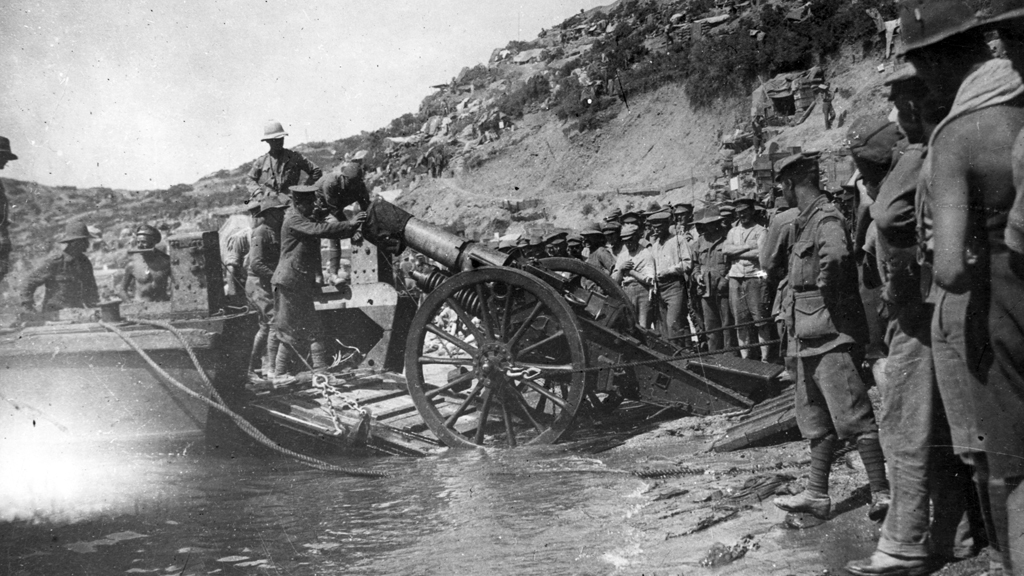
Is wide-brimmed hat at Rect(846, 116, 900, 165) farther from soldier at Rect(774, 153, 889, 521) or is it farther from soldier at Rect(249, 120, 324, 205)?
soldier at Rect(249, 120, 324, 205)

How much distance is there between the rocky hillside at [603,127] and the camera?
24.2 meters

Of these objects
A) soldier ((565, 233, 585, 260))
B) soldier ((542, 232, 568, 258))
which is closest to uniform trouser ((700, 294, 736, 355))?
soldier ((565, 233, 585, 260))

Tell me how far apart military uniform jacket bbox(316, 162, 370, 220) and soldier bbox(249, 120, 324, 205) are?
5.74ft

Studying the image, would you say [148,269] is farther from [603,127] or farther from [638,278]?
[603,127]

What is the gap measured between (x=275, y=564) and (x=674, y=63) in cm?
3055

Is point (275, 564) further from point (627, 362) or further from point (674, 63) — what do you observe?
point (674, 63)

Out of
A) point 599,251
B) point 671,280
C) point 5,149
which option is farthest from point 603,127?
point 5,149

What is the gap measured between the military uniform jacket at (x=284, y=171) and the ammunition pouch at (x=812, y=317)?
23.0ft

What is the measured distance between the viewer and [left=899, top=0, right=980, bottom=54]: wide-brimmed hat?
2.51 metres

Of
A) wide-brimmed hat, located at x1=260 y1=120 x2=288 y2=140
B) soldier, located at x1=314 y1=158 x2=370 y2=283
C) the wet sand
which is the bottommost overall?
the wet sand

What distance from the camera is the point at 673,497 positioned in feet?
15.6

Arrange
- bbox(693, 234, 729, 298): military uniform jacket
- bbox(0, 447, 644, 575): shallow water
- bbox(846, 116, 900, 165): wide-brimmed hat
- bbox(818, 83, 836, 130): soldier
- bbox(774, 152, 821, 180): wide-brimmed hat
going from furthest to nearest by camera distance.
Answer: bbox(818, 83, 836, 130): soldier
bbox(693, 234, 729, 298): military uniform jacket
bbox(774, 152, 821, 180): wide-brimmed hat
bbox(0, 447, 644, 575): shallow water
bbox(846, 116, 900, 165): wide-brimmed hat

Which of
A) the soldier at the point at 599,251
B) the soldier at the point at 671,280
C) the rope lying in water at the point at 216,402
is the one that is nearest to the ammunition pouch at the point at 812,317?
the rope lying in water at the point at 216,402

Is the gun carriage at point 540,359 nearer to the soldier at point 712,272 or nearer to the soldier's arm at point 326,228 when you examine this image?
the soldier's arm at point 326,228
